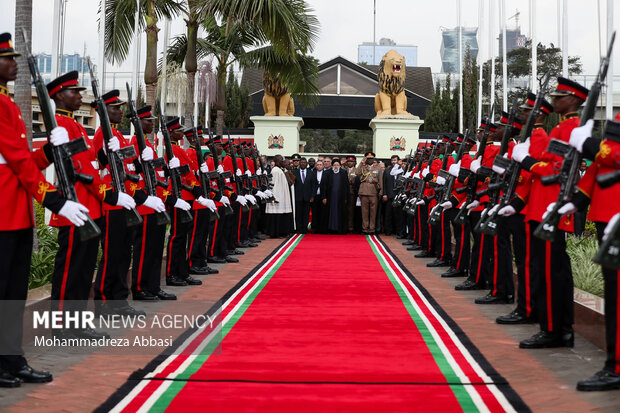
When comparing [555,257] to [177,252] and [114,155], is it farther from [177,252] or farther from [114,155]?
[177,252]

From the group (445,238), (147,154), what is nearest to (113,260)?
(147,154)

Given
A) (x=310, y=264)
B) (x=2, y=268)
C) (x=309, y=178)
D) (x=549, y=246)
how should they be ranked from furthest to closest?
1. (x=309, y=178)
2. (x=310, y=264)
3. (x=549, y=246)
4. (x=2, y=268)

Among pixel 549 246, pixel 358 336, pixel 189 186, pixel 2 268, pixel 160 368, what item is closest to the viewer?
pixel 2 268

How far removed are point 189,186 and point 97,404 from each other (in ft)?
16.2

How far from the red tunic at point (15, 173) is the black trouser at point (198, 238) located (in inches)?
209

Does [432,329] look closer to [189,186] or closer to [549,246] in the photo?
[549,246]

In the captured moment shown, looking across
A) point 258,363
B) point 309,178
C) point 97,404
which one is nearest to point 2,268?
point 97,404

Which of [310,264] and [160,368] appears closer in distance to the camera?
[160,368]

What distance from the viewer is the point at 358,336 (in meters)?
6.25

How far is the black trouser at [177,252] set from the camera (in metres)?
9.25

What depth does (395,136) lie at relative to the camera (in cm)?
2483

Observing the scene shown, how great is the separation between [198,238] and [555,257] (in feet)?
18.5

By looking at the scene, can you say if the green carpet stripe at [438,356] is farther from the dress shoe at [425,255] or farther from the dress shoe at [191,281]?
the dress shoe at [425,255]

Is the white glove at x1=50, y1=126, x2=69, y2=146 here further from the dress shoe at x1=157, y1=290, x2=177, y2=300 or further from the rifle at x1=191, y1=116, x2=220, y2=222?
the rifle at x1=191, y1=116, x2=220, y2=222
